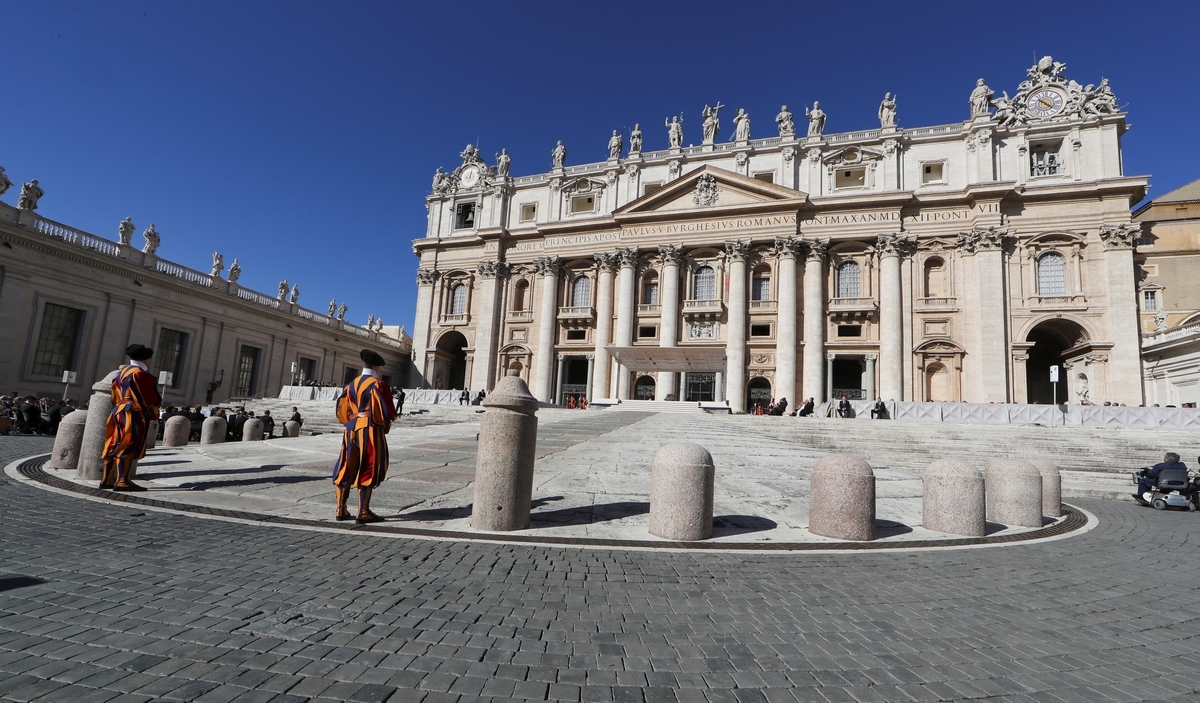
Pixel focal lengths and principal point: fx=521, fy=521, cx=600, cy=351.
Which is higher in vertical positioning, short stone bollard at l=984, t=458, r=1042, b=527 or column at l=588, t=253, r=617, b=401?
column at l=588, t=253, r=617, b=401

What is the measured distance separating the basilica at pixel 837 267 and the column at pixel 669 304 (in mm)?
138

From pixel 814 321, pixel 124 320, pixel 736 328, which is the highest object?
pixel 814 321

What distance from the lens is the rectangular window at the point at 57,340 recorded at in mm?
23594

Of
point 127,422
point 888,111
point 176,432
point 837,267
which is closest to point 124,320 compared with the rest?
point 176,432

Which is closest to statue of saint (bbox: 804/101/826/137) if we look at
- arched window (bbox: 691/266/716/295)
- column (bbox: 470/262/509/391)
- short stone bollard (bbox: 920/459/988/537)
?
arched window (bbox: 691/266/716/295)

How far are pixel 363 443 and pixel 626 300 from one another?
33362 millimetres

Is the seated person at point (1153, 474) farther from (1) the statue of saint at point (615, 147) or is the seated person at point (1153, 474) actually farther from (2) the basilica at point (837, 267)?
(1) the statue of saint at point (615, 147)

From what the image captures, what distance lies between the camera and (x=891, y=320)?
1310 inches

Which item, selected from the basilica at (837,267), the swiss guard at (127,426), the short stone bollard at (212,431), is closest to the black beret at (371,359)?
the swiss guard at (127,426)

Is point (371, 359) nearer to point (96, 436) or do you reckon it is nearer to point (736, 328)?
point (96, 436)

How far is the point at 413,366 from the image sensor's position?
4459 cm

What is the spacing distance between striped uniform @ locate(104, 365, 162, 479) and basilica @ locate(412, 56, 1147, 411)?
83.2 ft

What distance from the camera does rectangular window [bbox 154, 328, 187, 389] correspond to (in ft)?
91.8

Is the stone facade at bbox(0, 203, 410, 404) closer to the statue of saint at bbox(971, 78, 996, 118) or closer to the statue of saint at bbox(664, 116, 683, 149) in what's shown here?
the statue of saint at bbox(664, 116, 683, 149)
